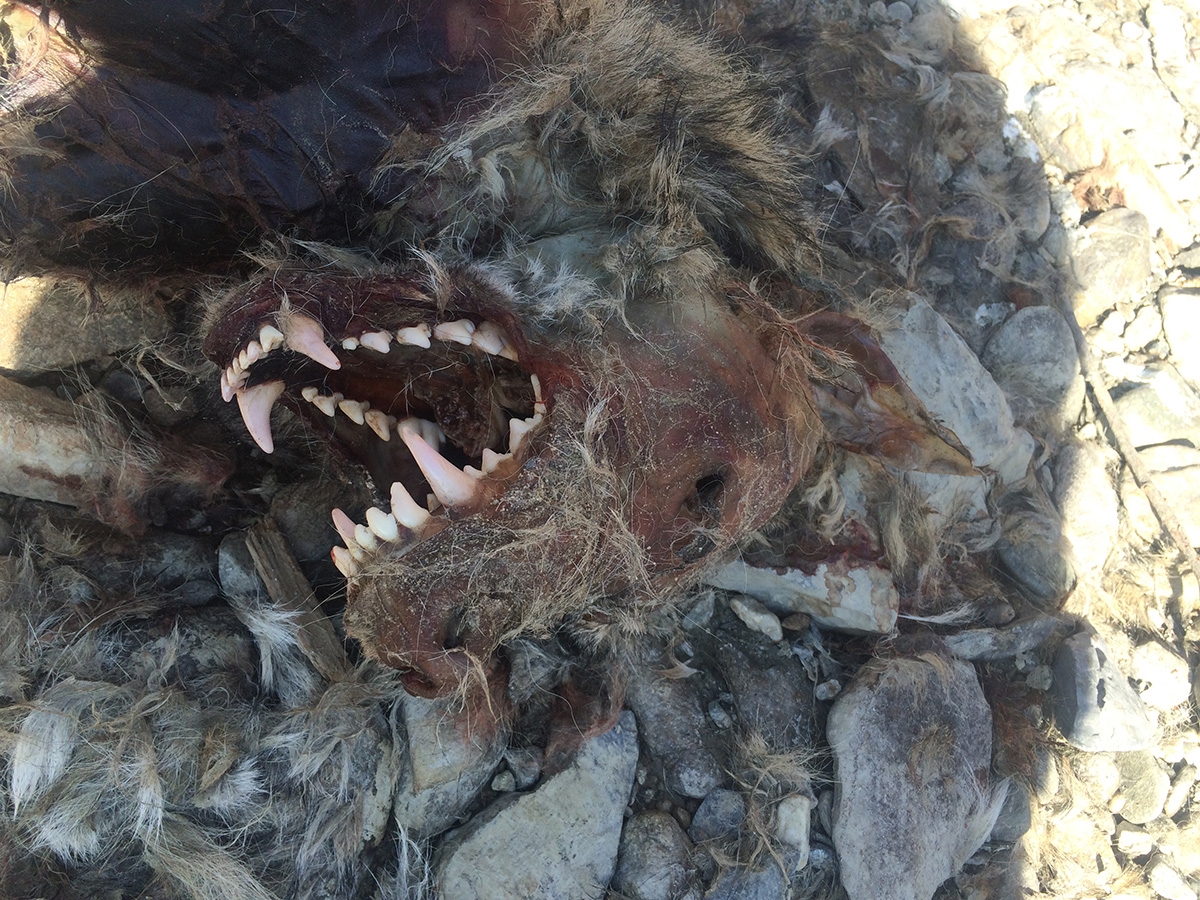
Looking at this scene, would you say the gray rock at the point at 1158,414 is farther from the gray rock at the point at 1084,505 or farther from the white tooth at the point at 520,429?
A: the white tooth at the point at 520,429

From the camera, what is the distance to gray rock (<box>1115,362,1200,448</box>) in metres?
3.73

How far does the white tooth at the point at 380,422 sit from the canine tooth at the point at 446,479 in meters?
0.50

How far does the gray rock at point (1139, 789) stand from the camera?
3383 mm

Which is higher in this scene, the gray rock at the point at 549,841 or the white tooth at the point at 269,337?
the white tooth at the point at 269,337

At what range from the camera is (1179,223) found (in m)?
3.91

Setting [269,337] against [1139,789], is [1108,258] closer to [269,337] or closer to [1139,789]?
[1139,789]

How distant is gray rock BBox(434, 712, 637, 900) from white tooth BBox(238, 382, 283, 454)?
1.27m

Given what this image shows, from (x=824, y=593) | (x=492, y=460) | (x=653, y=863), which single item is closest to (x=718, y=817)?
(x=653, y=863)

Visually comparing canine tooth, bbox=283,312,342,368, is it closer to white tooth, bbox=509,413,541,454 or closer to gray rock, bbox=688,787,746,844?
white tooth, bbox=509,413,541,454

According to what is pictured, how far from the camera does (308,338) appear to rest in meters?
1.89

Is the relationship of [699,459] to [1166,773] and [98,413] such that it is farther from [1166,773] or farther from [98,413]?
[1166,773]

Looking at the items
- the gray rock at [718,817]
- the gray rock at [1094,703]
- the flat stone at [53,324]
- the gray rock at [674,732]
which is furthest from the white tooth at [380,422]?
the gray rock at [1094,703]

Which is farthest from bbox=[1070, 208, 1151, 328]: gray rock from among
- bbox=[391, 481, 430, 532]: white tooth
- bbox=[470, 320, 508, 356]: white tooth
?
bbox=[391, 481, 430, 532]: white tooth

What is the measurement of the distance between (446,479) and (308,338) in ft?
1.50
